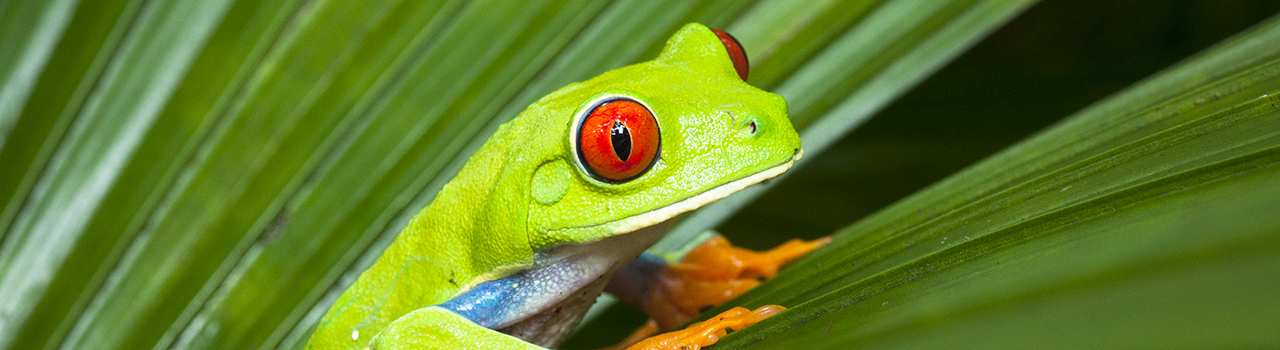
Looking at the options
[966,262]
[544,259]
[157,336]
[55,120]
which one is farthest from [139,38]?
[966,262]

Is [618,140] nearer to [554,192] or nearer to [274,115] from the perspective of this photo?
[554,192]

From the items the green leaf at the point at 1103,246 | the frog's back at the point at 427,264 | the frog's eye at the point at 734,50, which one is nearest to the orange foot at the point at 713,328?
the green leaf at the point at 1103,246

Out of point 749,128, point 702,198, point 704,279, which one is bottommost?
point 704,279

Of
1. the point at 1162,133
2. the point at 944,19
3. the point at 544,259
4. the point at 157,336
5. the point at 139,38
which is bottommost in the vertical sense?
the point at 157,336

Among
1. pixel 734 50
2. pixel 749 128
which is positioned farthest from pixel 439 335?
pixel 734 50

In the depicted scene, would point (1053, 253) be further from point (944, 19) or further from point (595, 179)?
point (944, 19)

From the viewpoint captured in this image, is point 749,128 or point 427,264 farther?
point 427,264

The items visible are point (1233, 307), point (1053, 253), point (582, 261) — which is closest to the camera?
point (1233, 307)
